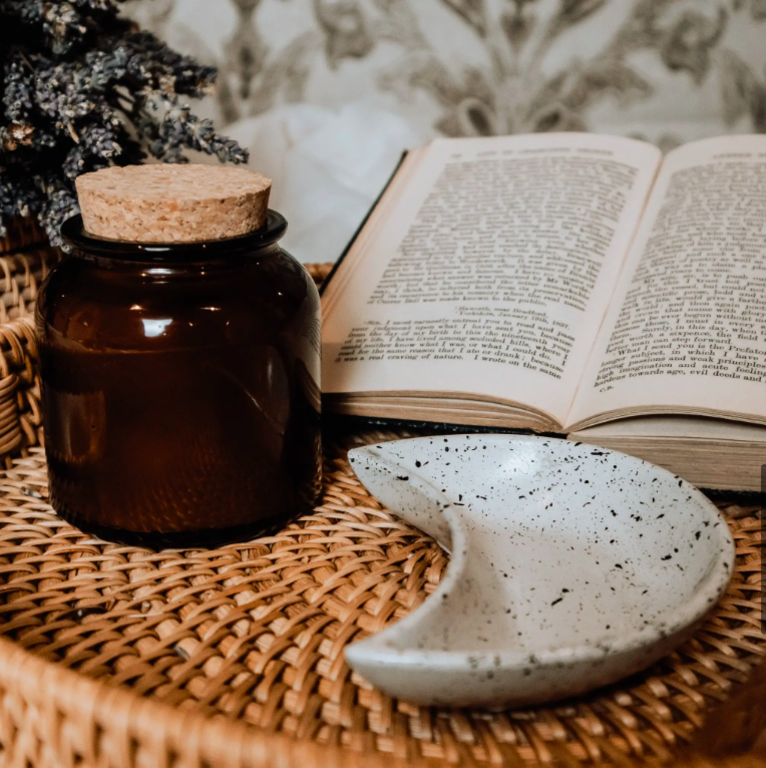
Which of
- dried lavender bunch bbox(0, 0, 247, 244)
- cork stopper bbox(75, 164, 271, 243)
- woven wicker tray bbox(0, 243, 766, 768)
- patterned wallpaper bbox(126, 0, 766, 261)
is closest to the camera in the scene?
woven wicker tray bbox(0, 243, 766, 768)

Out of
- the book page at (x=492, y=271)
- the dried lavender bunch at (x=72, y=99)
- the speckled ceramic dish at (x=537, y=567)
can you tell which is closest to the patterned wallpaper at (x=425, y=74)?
the book page at (x=492, y=271)

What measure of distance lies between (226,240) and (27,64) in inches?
10.5

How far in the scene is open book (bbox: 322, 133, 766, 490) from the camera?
0.61 meters

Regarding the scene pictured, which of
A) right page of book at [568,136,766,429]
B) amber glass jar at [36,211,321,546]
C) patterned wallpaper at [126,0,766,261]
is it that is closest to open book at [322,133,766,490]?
right page of book at [568,136,766,429]

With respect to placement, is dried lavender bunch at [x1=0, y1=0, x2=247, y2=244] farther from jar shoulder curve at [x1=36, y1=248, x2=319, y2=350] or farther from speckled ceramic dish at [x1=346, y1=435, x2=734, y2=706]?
speckled ceramic dish at [x1=346, y1=435, x2=734, y2=706]

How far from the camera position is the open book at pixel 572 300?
614 mm

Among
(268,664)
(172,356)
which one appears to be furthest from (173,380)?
(268,664)

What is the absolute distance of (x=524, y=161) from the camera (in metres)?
0.86

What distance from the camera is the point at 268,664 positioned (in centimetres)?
44

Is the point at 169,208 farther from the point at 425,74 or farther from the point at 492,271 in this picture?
the point at 425,74

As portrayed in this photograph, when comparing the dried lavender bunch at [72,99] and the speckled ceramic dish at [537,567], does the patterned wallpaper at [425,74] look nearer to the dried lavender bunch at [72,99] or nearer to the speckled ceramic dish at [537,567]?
the dried lavender bunch at [72,99]

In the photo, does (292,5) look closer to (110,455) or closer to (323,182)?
(323,182)

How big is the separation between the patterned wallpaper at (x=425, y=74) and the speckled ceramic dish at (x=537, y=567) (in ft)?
2.07

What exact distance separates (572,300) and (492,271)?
8 cm
